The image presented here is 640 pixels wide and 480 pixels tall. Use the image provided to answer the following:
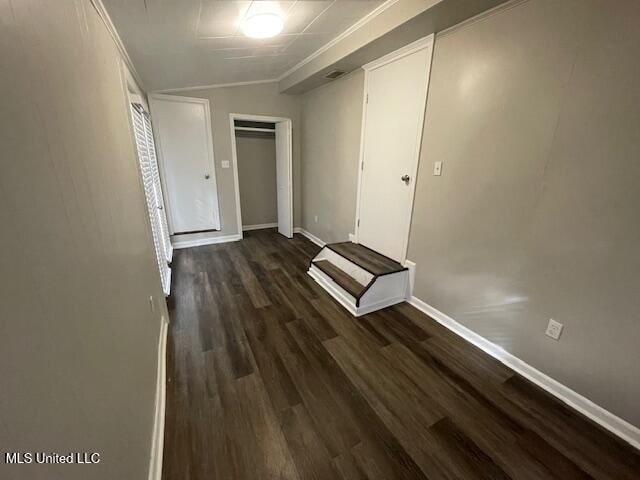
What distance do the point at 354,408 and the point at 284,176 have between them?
135 inches

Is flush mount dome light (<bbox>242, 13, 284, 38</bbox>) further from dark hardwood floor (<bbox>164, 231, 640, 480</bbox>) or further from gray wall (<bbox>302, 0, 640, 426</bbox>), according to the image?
dark hardwood floor (<bbox>164, 231, 640, 480</bbox>)

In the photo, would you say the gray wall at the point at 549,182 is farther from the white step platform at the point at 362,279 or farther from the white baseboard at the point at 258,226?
the white baseboard at the point at 258,226

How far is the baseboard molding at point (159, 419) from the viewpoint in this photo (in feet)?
3.61

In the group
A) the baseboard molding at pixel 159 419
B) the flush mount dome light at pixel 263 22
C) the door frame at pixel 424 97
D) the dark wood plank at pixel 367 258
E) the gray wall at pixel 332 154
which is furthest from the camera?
the gray wall at pixel 332 154

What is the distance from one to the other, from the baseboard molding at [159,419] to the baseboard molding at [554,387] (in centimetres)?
201

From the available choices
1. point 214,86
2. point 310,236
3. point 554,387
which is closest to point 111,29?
point 214,86

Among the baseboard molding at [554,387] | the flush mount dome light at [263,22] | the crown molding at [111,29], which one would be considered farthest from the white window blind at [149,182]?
the baseboard molding at [554,387]

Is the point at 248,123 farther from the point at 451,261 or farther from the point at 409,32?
the point at 451,261

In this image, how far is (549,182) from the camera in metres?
1.47

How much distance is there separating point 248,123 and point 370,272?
10.8 feet

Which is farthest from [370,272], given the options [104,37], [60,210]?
[104,37]

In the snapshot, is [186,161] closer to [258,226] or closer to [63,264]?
[258,226]

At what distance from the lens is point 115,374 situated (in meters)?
0.82

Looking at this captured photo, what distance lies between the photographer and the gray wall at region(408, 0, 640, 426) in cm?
124
